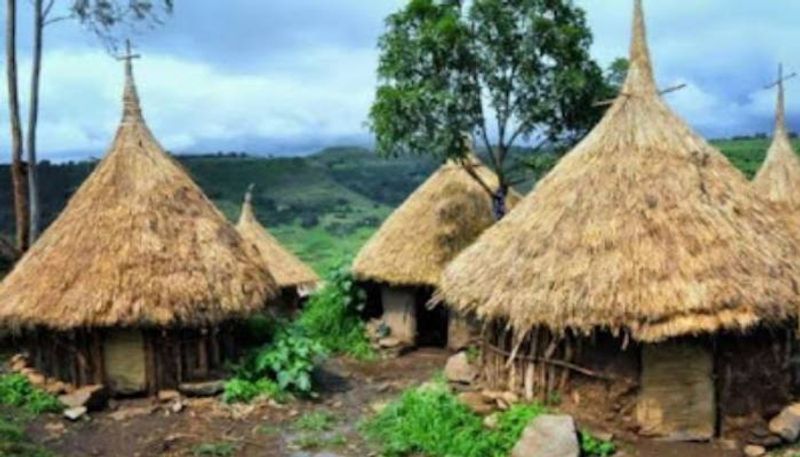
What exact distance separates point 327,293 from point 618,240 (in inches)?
359

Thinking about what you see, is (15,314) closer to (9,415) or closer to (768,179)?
(9,415)

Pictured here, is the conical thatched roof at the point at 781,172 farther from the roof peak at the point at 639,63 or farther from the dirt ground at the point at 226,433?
the dirt ground at the point at 226,433

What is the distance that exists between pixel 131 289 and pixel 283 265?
11619 mm

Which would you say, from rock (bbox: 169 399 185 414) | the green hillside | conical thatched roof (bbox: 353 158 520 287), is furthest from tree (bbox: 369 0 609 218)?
the green hillside

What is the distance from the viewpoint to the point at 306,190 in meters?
55.3

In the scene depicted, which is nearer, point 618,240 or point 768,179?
point 618,240

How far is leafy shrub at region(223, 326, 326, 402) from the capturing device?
13.7 meters

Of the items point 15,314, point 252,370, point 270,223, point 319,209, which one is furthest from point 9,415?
point 319,209

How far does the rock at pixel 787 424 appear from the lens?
11.2m

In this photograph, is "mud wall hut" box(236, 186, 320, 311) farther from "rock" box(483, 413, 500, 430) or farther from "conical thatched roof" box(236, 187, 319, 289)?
"rock" box(483, 413, 500, 430)

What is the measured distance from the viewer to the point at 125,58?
15.7m

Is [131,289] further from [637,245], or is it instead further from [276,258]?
[276,258]

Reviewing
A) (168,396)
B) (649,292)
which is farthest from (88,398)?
(649,292)

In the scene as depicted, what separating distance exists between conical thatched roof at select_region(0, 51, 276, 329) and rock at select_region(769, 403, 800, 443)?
7641mm
